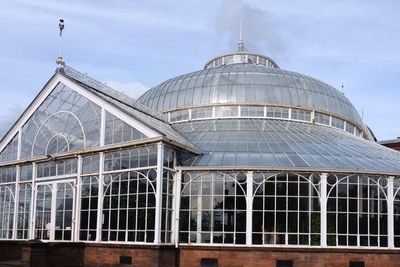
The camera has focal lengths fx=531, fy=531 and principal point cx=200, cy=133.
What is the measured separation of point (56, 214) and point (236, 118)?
13.3 meters

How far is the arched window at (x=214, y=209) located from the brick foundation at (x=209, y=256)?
0.63 metres

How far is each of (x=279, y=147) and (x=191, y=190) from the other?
5.59 metres

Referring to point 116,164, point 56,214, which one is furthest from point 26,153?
point 116,164

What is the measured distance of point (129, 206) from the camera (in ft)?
90.9

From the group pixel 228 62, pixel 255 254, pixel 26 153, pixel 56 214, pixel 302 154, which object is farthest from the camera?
pixel 228 62

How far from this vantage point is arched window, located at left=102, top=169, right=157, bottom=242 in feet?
88.4

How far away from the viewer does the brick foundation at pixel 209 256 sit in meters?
26.1

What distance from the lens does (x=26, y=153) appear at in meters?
34.9

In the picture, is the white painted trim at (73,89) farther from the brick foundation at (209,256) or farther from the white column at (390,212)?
the white column at (390,212)

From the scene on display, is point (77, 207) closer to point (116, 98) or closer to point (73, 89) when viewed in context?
point (116, 98)

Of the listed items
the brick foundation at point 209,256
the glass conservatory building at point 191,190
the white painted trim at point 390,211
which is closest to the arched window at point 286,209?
the glass conservatory building at point 191,190

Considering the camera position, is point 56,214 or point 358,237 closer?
point 358,237

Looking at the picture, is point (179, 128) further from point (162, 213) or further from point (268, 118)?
point (162, 213)

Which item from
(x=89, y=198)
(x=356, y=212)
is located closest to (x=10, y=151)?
(x=89, y=198)
